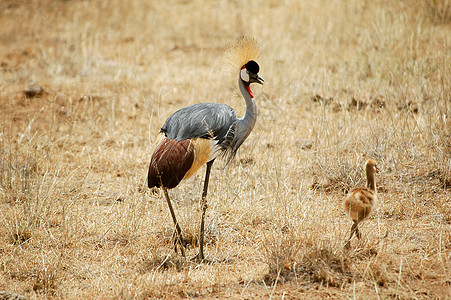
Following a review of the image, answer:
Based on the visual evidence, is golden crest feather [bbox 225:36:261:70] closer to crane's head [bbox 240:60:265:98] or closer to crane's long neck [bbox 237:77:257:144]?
crane's head [bbox 240:60:265:98]

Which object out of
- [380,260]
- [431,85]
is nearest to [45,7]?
[431,85]

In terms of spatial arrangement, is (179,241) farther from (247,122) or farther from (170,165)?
(247,122)

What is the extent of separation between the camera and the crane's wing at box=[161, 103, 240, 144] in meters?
3.65

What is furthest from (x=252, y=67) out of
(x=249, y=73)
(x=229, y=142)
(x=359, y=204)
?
(x=359, y=204)

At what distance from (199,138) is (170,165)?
0.31m

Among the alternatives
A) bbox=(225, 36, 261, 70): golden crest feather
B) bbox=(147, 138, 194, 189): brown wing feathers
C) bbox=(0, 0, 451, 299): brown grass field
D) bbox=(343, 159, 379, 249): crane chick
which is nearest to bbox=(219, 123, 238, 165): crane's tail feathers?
bbox=(147, 138, 194, 189): brown wing feathers

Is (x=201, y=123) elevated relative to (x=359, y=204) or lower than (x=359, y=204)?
elevated

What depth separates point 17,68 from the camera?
7672 millimetres

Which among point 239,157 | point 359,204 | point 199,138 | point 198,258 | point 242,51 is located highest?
point 242,51

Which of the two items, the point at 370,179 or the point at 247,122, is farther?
the point at 247,122

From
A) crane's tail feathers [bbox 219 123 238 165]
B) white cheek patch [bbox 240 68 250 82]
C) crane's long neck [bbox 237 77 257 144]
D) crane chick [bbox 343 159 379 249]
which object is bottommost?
crane chick [bbox 343 159 379 249]

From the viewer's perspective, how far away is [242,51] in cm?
406

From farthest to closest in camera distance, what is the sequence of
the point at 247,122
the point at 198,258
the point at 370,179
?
1. the point at 247,122
2. the point at 198,258
3. the point at 370,179

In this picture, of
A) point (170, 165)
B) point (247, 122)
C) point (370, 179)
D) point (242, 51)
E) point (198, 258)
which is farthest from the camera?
point (242, 51)
